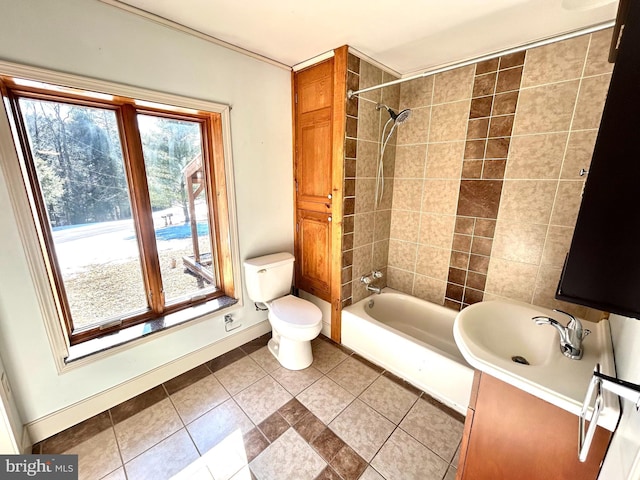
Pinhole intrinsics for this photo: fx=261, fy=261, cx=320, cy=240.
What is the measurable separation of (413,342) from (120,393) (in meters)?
1.97

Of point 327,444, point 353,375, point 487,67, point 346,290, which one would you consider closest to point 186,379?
point 327,444

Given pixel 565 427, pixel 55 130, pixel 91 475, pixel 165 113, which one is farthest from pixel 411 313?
pixel 55 130

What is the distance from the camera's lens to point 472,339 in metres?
1.19

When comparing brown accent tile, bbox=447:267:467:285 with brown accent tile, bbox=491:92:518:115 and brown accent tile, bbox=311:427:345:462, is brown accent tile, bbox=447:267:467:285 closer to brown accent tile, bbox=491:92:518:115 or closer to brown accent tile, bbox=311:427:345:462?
brown accent tile, bbox=491:92:518:115

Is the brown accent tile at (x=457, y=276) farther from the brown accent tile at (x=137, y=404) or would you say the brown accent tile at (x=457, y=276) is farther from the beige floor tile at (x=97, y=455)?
the beige floor tile at (x=97, y=455)

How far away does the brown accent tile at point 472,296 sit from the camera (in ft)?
6.90

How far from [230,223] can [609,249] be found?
1.96 meters

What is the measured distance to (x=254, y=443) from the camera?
1.47m

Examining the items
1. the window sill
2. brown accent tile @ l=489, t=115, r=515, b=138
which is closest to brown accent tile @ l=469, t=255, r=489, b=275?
brown accent tile @ l=489, t=115, r=515, b=138

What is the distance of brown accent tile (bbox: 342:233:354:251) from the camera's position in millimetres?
2100

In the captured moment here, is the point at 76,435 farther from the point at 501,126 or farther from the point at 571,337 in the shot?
the point at 501,126

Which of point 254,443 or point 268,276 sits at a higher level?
point 268,276

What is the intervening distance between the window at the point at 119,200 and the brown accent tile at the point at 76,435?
489 millimetres

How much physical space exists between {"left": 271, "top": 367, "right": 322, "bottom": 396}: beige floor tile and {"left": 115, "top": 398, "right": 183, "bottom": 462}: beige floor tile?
663 millimetres
